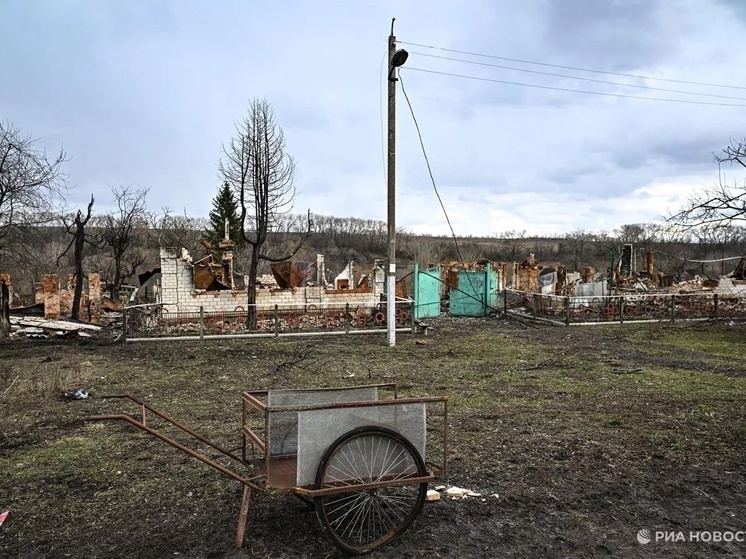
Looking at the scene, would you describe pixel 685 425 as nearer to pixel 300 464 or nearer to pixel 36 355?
pixel 300 464

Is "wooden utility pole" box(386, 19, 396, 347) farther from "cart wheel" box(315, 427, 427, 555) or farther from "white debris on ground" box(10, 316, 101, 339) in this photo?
"cart wheel" box(315, 427, 427, 555)

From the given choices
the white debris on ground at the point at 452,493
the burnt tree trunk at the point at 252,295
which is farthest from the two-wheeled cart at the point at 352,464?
the burnt tree trunk at the point at 252,295

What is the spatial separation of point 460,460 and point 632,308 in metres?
16.4

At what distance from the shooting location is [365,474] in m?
3.82

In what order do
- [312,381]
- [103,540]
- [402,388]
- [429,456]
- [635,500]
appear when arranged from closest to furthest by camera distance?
[103,540] < [635,500] < [429,456] < [402,388] < [312,381]

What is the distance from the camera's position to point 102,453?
5809mm

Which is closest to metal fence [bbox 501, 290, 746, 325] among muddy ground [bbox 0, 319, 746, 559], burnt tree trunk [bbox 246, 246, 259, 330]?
muddy ground [bbox 0, 319, 746, 559]

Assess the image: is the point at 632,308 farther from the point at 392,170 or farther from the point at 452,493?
the point at 452,493

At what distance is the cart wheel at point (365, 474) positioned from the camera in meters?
3.68

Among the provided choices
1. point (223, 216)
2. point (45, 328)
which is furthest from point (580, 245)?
point (45, 328)

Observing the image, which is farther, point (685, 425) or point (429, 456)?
point (685, 425)

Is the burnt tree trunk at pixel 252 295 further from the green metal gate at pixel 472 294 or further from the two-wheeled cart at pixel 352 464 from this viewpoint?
the two-wheeled cart at pixel 352 464

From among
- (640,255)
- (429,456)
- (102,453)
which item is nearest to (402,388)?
(429,456)

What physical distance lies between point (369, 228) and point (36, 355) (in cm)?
6330
